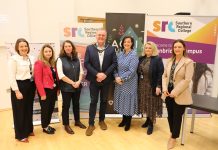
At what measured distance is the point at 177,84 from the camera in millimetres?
2832

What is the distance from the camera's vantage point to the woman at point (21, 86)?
9.65 ft

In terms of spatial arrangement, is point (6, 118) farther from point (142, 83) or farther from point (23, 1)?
point (142, 83)

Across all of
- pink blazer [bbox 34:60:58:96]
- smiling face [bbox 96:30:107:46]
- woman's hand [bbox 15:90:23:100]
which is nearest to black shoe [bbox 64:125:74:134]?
pink blazer [bbox 34:60:58:96]

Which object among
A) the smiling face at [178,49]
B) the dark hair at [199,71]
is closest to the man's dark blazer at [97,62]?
the smiling face at [178,49]

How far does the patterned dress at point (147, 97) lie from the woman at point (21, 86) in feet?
5.24

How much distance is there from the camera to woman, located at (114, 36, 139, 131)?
3344mm

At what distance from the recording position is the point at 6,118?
4164 millimetres

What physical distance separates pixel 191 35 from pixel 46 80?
2.54 meters

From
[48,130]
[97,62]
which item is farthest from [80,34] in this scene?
[48,130]

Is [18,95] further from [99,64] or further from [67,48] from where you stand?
[99,64]

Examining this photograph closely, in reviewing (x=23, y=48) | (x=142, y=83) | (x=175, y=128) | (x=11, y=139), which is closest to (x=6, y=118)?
(x=11, y=139)

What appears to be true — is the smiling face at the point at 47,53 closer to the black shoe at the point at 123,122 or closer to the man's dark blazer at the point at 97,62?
the man's dark blazer at the point at 97,62

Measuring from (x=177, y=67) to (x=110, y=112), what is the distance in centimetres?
175

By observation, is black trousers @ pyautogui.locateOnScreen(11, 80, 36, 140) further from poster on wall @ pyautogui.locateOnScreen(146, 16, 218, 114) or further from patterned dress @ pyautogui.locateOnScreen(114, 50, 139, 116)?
poster on wall @ pyautogui.locateOnScreen(146, 16, 218, 114)
